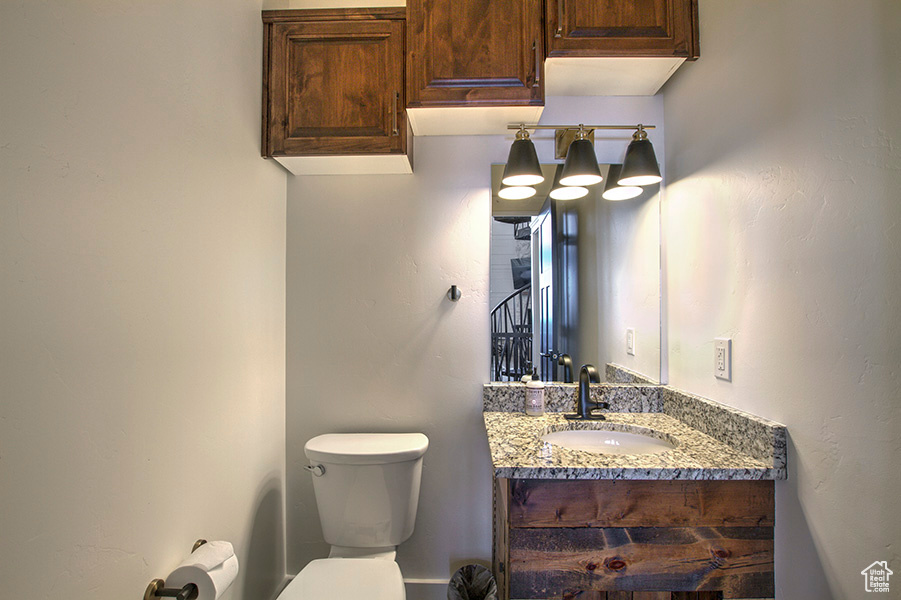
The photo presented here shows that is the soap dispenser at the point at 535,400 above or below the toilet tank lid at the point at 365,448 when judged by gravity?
above

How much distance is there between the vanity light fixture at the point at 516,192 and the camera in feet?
5.81

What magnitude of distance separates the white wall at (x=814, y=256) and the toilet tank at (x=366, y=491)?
1060 mm

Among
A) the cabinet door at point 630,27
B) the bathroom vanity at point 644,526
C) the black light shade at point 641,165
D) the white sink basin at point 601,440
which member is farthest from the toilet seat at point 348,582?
the cabinet door at point 630,27

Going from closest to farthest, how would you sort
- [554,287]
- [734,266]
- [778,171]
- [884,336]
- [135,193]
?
[884,336]
[135,193]
[778,171]
[734,266]
[554,287]

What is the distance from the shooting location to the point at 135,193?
976mm

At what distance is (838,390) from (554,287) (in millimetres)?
941

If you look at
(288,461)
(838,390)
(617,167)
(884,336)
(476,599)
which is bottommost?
→ (476,599)

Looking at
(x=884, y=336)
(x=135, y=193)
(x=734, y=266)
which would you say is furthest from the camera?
(x=734, y=266)

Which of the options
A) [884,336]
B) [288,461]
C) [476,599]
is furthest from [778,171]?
[288,461]

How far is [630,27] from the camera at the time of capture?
1475 mm

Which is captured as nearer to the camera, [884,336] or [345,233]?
[884,336]

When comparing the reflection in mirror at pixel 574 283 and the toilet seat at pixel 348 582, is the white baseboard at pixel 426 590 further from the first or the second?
the reflection in mirror at pixel 574 283

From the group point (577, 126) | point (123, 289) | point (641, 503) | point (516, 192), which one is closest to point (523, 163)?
point (516, 192)

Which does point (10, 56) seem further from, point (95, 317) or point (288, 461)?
point (288, 461)
